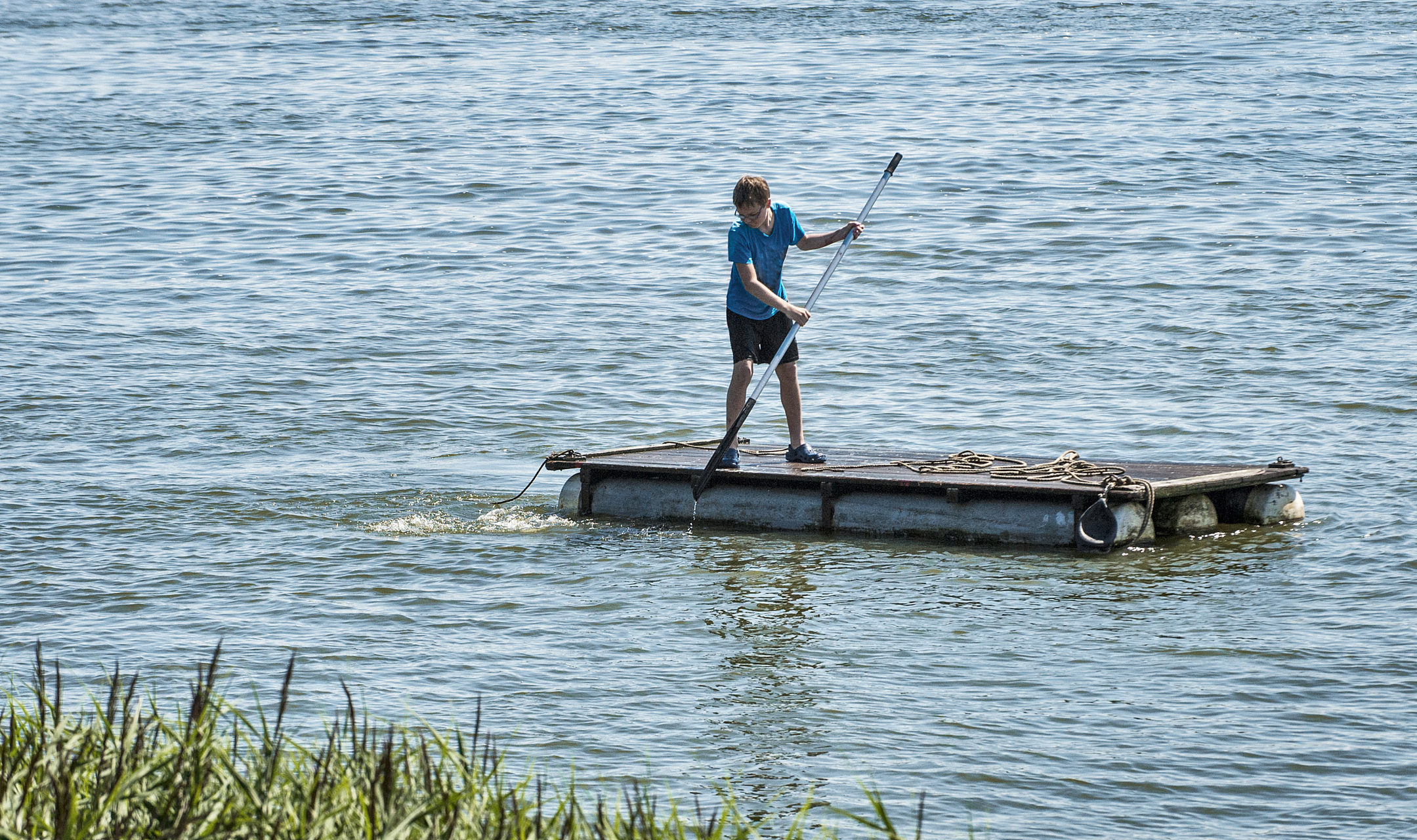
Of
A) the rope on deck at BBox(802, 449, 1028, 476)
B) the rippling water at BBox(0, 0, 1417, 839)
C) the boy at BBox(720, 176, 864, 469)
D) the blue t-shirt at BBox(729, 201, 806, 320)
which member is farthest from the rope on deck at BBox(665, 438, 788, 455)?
the blue t-shirt at BBox(729, 201, 806, 320)

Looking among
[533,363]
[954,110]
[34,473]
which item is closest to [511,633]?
[34,473]

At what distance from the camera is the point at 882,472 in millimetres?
9984

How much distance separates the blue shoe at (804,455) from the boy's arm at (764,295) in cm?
115

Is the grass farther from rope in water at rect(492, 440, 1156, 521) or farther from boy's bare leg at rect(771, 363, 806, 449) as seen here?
boy's bare leg at rect(771, 363, 806, 449)

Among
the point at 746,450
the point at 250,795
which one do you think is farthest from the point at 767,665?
the point at 746,450

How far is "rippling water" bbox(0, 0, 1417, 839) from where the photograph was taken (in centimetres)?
696

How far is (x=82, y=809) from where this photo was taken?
4.14 m

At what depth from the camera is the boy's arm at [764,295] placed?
374 inches

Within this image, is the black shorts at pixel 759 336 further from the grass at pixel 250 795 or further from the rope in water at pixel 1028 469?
the grass at pixel 250 795

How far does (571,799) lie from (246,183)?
23.2m

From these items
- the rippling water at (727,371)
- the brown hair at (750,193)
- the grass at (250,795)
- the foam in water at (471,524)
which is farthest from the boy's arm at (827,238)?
the grass at (250,795)

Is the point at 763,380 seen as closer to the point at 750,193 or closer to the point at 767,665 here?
the point at 750,193

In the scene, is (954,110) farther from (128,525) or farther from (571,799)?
(571,799)

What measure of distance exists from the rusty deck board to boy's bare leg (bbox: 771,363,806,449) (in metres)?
0.18
